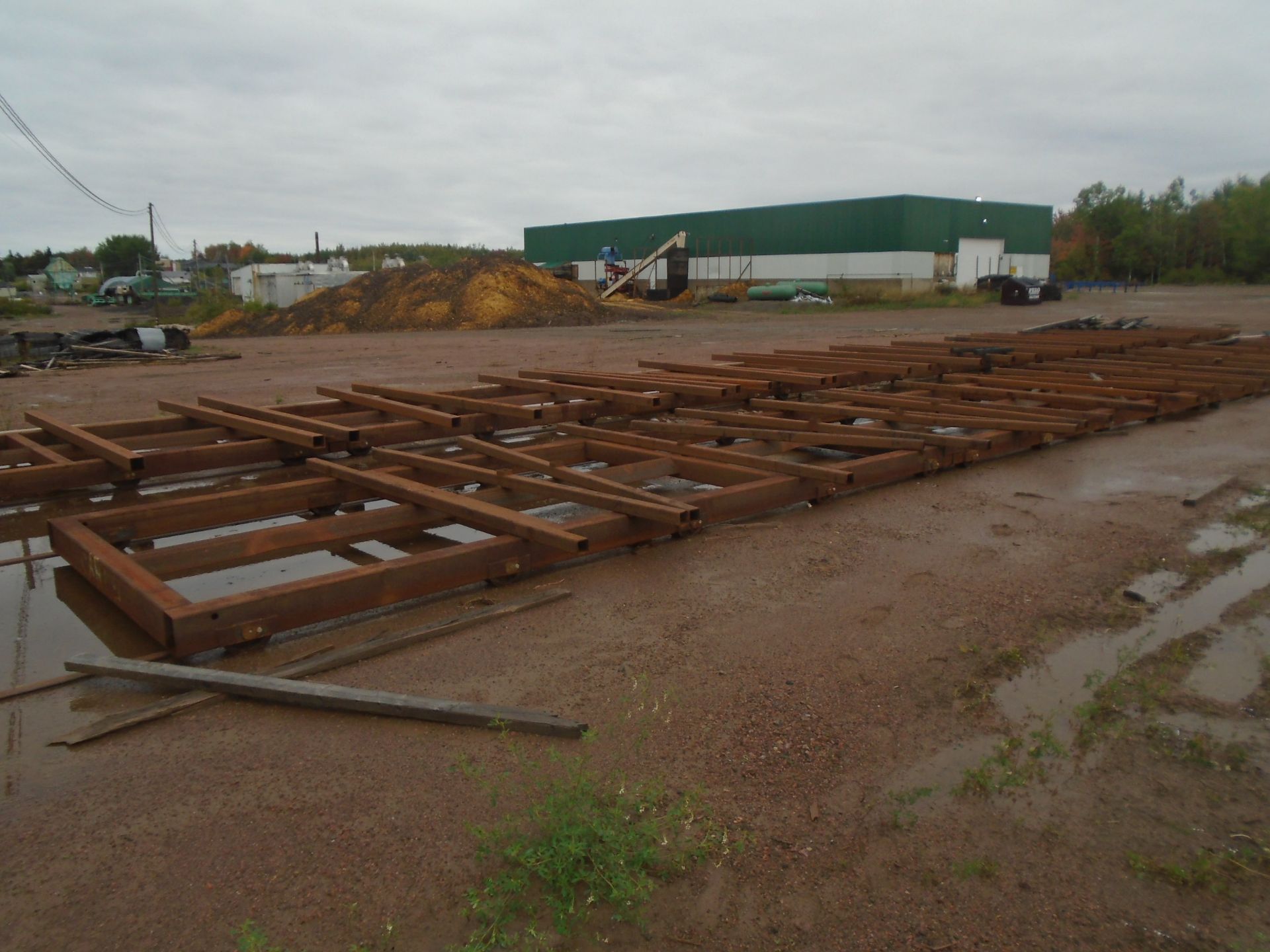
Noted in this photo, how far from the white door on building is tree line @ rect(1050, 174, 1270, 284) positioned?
1969 centimetres

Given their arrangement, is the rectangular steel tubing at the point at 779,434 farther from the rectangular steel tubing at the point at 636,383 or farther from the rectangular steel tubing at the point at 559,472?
the rectangular steel tubing at the point at 559,472

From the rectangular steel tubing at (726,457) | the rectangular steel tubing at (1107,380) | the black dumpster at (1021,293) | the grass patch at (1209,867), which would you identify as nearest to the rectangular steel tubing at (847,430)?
the rectangular steel tubing at (726,457)

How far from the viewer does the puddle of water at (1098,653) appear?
3068mm

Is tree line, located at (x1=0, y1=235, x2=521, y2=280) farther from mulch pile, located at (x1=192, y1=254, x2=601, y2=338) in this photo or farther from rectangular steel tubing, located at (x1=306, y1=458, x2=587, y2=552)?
rectangular steel tubing, located at (x1=306, y1=458, x2=587, y2=552)

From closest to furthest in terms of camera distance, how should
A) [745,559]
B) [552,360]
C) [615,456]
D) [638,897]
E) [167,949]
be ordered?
[167,949], [638,897], [745,559], [615,456], [552,360]

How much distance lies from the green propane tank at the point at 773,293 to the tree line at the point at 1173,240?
1361 inches

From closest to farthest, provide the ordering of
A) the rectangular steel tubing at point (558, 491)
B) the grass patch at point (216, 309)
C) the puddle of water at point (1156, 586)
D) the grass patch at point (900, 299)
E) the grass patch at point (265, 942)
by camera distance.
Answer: the grass patch at point (265, 942) → the puddle of water at point (1156, 586) → the rectangular steel tubing at point (558, 491) → the grass patch at point (216, 309) → the grass patch at point (900, 299)

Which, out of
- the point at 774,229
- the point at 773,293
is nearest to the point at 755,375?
the point at 773,293

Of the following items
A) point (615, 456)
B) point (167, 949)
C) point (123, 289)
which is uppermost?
point (123, 289)

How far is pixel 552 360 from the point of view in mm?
16391

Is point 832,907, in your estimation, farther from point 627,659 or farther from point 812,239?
point 812,239

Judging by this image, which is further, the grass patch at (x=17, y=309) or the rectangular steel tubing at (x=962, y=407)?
the grass patch at (x=17, y=309)

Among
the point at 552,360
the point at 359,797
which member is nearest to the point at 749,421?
the point at 359,797

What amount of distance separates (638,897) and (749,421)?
571 centimetres
